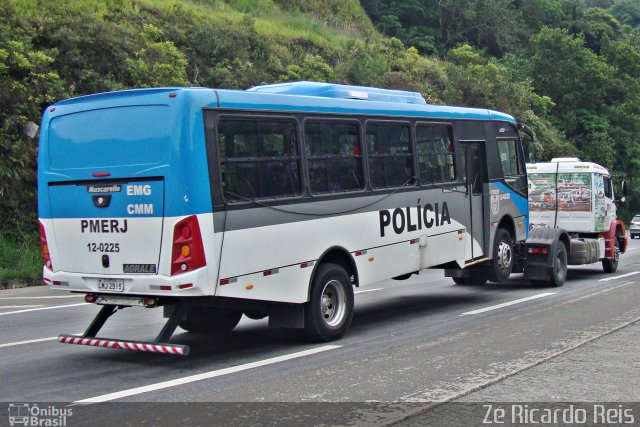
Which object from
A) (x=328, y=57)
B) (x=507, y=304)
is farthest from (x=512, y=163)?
(x=328, y=57)

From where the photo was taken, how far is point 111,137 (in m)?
8.80

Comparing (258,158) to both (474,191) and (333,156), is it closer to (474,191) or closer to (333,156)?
(333,156)

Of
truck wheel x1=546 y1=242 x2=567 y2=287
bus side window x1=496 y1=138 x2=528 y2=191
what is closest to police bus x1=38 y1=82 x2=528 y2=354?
bus side window x1=496 y1=138 x2=528 y2=191

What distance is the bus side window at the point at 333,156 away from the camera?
33.1 ft

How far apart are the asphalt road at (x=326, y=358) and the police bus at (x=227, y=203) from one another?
46 cm

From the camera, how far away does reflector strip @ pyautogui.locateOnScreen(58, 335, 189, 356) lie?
833 centimetres

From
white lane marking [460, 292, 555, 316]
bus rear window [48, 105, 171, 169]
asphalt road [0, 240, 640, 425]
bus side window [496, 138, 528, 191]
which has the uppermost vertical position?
bus rear window [48, 105, 171, 169]

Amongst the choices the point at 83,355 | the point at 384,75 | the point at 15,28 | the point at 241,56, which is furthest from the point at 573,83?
the point at 83,355

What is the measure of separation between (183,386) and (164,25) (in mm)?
23778

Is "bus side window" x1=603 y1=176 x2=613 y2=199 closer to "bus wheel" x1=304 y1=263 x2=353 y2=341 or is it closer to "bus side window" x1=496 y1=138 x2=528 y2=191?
"bus side window" x1=496 y1=138 x2=528 y2=191

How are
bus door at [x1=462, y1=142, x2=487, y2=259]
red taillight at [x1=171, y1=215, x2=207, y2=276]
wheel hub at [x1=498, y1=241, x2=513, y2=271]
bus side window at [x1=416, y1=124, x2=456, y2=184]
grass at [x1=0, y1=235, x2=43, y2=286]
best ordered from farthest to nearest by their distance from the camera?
grass at [x1=0, y1=235, x2=43, y2=286] → wheel hub at [x1=498, y1=241, x2=513, y2=271] → bus door at [x1=462, y1=142, x2=487, y2=259] → bus side window at [x1=416, y1=124, x2=456, y2=184] → red taillight at [x1=171, y1=215, x2=207, y2=276]

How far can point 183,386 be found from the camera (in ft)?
25.8

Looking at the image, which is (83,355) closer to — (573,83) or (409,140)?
(409,140)

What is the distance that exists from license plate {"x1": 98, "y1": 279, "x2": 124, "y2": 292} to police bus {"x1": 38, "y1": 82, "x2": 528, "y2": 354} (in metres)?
0.02
